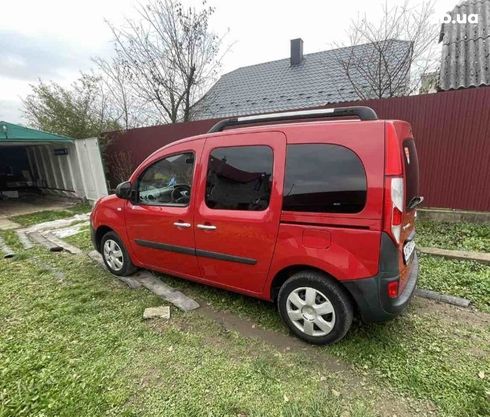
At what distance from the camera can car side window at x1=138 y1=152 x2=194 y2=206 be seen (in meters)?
3.12

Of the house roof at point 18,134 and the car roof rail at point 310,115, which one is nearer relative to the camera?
the car roof rail at point 310,115

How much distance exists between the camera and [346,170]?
2141 mm

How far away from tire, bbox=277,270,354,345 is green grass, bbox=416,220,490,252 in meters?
2.80

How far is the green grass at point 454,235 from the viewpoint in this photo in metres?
4.25

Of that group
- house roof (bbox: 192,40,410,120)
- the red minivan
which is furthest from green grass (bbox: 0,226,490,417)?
house roof (bbox: 192,40,410,120)

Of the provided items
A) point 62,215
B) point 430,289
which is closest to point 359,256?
point 430,289

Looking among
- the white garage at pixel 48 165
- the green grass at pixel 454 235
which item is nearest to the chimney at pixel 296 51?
the white garage at pixel 48 165

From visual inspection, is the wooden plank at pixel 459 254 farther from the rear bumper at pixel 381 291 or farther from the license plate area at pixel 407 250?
the rear bumper at pixel 381 291

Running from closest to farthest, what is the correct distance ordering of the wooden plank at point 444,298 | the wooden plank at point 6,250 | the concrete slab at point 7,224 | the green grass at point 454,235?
1. the wooden plank at point 444,298
2. the green grass at point 454,235
3. the wooden plank at point 6,250
4. the concrete slab at point 7,224

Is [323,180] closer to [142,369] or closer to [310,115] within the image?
[310,115]

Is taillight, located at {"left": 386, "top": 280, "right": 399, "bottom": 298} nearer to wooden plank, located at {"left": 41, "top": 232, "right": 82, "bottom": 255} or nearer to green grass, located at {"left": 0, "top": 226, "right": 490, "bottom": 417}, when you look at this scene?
green grass, located at {"left": 0, "top": 226, "right": 490, "bottom": 417}

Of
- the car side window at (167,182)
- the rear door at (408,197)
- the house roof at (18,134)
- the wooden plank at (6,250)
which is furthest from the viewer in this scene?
the house roof at (18,134)

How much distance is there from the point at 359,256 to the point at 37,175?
48.9ft

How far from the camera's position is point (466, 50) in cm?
693
